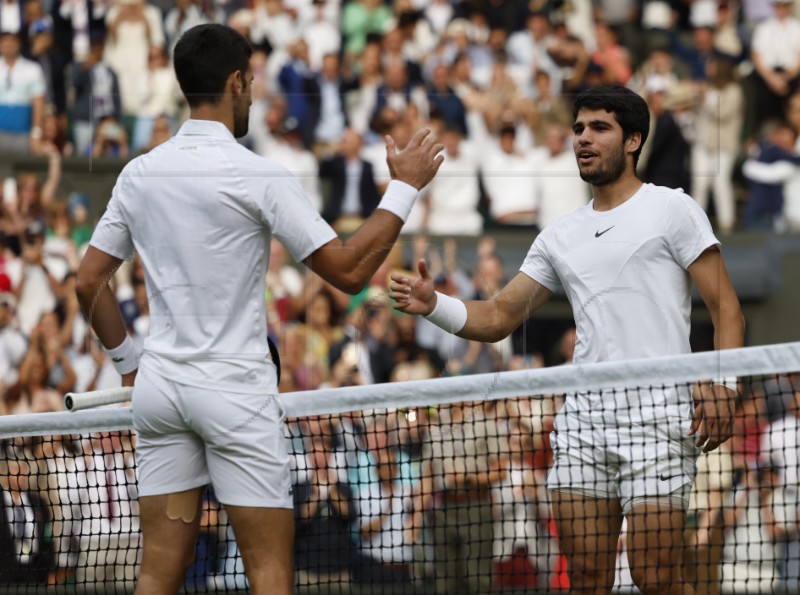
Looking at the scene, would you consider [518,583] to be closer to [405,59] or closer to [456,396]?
[456,396]

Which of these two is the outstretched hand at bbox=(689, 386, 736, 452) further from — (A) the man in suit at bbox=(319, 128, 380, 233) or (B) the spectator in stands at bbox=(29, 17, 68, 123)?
(B) the spectator in stands at bbox=(29, 17, 68, 123)

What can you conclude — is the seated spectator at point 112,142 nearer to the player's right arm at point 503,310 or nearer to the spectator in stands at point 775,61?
the player's right arm at point 503,310

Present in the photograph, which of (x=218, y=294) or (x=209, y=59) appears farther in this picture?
(x=209, y=59)

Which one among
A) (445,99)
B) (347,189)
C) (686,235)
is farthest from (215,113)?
(445,99)

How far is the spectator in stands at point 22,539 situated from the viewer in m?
7.32

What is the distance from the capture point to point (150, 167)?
5.09 meters

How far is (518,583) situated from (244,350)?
16.8ft

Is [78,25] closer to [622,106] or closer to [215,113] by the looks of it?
[622,106]

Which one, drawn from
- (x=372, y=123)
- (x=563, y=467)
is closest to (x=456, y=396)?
(x=563, y=467)

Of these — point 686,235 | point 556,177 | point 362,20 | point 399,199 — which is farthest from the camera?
point 362,20

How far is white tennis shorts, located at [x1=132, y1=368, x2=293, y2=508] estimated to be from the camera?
16.2 feet

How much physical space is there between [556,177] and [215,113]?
269 inches

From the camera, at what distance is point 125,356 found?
18.7 ft

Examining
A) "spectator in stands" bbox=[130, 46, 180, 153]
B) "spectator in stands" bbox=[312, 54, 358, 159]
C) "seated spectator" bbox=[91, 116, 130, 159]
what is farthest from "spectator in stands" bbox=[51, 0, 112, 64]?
"seated spectator" bbox=[91, 116, 130, 159]
